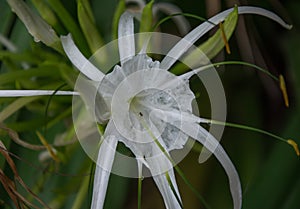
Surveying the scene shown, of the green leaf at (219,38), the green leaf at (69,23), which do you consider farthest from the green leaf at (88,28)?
the green leaf at (219,38)

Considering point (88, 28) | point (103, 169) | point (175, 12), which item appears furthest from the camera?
point (175, 12)

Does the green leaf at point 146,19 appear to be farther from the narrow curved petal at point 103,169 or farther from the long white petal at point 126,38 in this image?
the narrow curved petal at point 103,169

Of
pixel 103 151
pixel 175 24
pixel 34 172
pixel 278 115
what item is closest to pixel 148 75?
pixel 103 151

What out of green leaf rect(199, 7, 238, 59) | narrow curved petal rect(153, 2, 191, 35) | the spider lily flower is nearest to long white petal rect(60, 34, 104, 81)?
the spider lily flower

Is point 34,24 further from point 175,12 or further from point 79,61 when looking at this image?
point 175,12

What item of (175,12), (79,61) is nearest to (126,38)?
(79,61)

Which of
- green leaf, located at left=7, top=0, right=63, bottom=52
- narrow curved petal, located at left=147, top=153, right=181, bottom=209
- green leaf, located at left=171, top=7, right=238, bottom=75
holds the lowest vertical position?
narrow curved petal, located at left=147, top=153, right=181, bottom=209

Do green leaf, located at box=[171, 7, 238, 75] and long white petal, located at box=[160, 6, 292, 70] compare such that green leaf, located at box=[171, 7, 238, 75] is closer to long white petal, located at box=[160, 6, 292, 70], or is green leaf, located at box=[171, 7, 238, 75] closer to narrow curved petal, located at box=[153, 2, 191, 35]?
long white petal, located at box=[160, 6, 292, 70]
